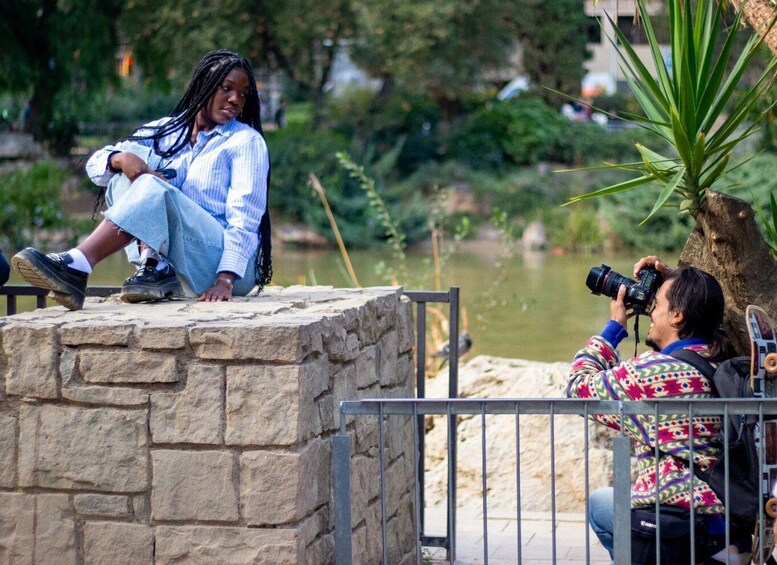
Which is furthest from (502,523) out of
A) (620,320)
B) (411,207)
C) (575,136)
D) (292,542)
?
(575,136)

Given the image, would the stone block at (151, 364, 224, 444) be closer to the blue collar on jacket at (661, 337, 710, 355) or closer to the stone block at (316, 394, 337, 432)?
the stone block at (316, 394, 337, 432)

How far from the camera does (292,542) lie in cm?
302

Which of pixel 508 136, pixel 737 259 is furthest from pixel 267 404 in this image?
pixel 508 136

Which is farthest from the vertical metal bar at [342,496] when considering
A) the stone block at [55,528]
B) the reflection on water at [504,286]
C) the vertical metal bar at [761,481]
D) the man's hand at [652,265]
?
the reflection on water at [504,286]

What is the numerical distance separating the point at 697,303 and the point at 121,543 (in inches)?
69.3

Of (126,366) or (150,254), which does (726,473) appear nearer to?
(126,366)

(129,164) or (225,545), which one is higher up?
(129,164)

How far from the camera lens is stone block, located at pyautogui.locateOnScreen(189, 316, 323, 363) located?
9.87ft

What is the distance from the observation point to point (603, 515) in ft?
11.1

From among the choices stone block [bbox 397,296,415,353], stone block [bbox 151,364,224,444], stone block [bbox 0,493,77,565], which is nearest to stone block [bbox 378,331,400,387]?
stone block [bbox 397,296,415,353]

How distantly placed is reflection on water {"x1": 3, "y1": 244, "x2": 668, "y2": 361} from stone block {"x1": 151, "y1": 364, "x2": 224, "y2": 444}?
19.7 ft

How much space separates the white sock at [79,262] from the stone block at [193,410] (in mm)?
733

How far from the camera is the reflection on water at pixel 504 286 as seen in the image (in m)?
11.5

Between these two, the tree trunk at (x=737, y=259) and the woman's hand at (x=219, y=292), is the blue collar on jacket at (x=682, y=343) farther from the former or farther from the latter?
the woman's hand at (x=219, y=292)
